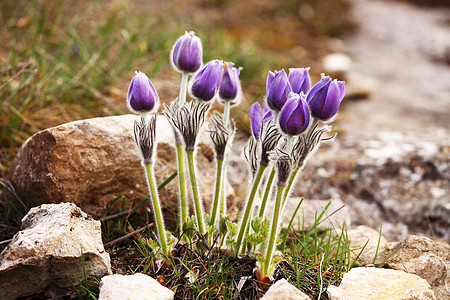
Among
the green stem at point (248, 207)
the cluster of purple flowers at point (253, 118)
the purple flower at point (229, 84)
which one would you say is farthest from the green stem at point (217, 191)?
the purple flower at point (229, 84)

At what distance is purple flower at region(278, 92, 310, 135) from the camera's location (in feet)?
4.50

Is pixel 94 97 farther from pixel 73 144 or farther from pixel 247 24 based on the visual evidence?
pixel 247 24

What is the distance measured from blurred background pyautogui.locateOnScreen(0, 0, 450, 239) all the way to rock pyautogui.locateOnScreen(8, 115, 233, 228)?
58 cm

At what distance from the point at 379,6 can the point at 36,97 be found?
7.11 m

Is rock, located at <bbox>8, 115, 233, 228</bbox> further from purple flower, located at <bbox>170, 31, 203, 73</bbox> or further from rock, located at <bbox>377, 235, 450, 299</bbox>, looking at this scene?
rock, located at <bbox>377, 235, 450, 299</bbox>

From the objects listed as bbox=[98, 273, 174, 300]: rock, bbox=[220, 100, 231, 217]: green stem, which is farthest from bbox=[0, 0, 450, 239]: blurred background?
bbox=[98, 273, 174, 300]: rock

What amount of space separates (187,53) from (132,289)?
0.87 metres

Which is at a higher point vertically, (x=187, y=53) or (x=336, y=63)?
(x=187, y=53)

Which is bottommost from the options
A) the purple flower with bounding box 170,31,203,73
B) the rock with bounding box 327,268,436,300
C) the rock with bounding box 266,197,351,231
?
the rock with bounding box 266,197,351,231

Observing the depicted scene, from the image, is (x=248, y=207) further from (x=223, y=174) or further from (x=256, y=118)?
(x=256, y=118)

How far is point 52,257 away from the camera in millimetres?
1501

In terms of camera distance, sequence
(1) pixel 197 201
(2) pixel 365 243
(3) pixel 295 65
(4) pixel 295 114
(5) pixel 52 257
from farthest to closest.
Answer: (3) pixel 295 65
(2) pixel 365 243
(1) pixel 197 201
(5) pixel 52 257
(4) pixel 295 114

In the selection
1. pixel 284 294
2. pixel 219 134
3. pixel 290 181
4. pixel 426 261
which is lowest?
pixel 426 261

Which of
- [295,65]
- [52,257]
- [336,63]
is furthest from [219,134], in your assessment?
[336,63]
